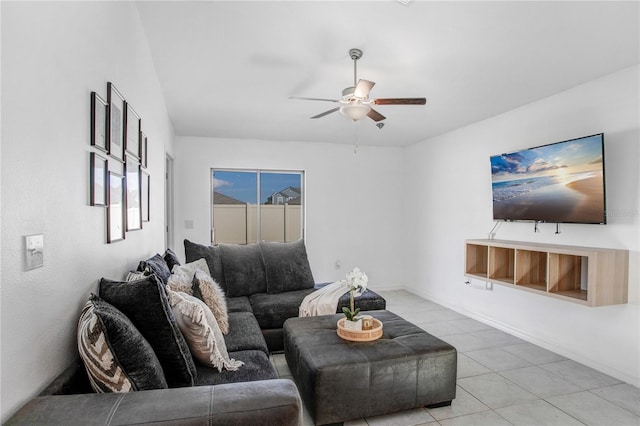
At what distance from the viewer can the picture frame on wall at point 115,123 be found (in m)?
1.79

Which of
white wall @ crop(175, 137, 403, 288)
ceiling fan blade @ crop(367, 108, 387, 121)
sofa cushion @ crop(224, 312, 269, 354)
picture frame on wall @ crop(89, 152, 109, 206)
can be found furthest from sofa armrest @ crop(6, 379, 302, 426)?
white wall @ crop(175, 137, 403, 288)

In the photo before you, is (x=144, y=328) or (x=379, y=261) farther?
(x=379, y=261)

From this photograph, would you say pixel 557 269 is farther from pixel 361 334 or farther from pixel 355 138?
pixel 355 138

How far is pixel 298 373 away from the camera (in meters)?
2.29

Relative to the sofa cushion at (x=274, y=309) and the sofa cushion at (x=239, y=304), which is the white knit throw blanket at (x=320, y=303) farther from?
the sofa cushion at (x=239, y=304)

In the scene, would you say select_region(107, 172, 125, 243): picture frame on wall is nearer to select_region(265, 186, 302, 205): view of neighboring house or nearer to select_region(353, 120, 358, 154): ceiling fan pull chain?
select_region(353, 120, 358, 154): ceiling fan pull chain

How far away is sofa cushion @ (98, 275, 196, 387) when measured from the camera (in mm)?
1437

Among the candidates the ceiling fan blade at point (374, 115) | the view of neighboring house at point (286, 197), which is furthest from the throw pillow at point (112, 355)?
the view of neighboring house at point (286, 197)

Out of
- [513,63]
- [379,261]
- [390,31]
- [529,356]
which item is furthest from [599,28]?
[379,261]

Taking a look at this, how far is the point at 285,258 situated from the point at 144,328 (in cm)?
252

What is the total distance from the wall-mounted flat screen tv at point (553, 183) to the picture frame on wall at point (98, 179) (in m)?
3.61

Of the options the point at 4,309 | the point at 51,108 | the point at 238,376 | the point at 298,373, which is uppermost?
the point at 51,108

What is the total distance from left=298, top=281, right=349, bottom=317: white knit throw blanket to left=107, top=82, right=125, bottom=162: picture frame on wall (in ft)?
6.89

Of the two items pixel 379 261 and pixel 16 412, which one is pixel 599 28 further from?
pixel 379 261
